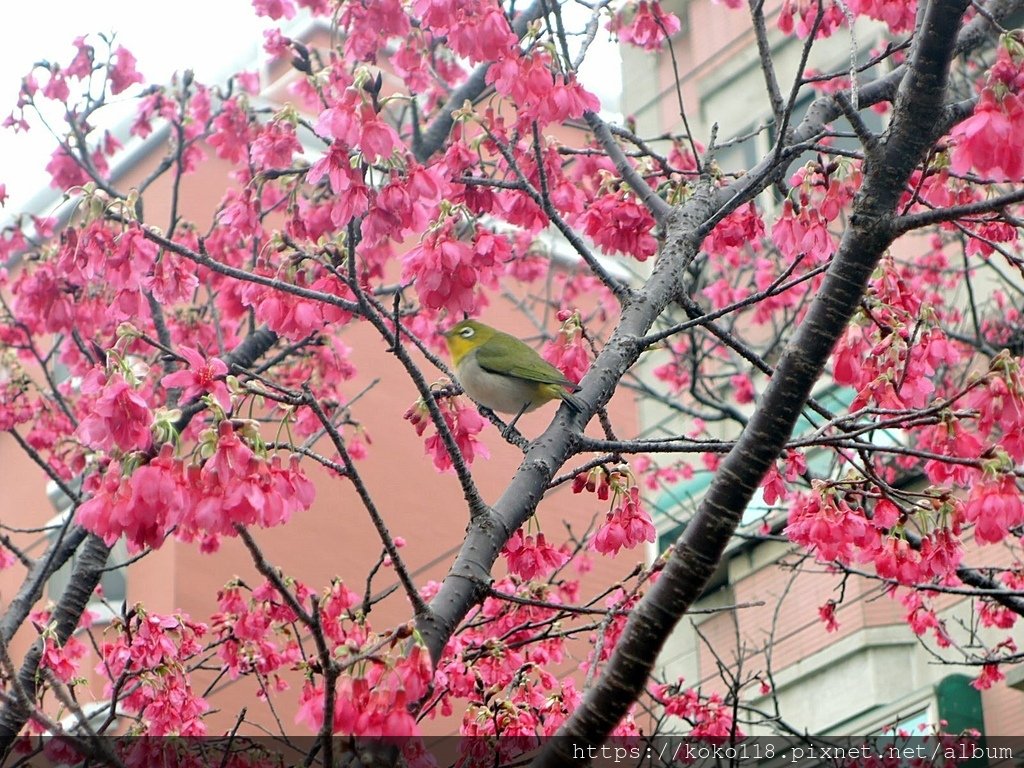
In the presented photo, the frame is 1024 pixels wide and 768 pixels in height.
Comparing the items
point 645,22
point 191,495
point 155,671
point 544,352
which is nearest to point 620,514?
point 544,352

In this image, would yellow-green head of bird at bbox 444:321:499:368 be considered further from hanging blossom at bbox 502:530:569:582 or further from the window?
the window

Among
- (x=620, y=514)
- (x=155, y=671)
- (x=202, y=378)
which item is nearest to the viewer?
(x=202, y=378)

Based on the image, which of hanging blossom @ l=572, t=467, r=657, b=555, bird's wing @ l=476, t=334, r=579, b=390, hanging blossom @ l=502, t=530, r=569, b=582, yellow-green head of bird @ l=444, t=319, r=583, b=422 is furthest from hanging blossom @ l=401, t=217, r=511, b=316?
yellow-green head of bird @ l=444, t=319, r=583, b=422

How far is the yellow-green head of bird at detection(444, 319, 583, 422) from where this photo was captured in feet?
21.1

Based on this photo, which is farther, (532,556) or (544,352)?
(544,352)

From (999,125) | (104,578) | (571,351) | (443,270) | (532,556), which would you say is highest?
(104,578)

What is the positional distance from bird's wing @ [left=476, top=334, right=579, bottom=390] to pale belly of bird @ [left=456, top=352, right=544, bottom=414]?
0.12 ft

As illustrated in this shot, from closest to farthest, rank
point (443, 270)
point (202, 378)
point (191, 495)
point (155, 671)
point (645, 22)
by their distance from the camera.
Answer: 1. point (191, 495)
2. point (202, 378)
3. point (443, 270)
4. point (155, 671)
5. point (645, 22)

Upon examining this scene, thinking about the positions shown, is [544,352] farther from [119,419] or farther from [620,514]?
[119,419]

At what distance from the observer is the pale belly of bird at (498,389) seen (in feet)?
21.7

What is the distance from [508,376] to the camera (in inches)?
262

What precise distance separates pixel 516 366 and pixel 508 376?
3.5 inches

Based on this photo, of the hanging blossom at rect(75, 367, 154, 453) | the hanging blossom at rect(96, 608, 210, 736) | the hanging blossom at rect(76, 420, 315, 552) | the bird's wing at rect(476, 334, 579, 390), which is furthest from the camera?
the bird's wing at rect(476, 334, 579, 390)

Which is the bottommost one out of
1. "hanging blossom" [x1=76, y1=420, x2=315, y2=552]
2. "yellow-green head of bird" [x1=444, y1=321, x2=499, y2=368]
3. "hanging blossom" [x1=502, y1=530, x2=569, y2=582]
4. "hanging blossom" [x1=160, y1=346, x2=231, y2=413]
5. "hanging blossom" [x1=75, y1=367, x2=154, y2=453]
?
"hanging blossom" [x1=76, y1=420, x2=315, y2=552]
